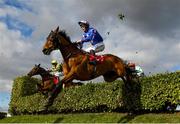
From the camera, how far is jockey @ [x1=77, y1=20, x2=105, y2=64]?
18.8 meters

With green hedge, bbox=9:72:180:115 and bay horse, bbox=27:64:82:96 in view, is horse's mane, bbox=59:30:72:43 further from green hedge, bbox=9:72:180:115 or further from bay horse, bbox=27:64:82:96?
bay horse, bbox=27:64:82:96

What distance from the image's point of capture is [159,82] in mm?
18219

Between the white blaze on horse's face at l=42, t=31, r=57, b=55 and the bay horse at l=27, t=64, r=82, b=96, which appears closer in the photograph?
the white blaze on horse's face at l=42, t=31, r=57, b=55

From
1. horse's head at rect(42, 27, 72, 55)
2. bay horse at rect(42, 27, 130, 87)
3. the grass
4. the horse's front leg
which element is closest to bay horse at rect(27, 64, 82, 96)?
the grass

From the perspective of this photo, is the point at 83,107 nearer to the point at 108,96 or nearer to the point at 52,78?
the point at 108,96

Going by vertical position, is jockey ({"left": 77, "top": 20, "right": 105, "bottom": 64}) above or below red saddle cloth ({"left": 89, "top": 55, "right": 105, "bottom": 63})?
above

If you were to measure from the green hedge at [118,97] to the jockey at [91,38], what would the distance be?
2340mm

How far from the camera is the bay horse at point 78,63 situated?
17766 millimetres

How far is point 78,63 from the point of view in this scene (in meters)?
17.9

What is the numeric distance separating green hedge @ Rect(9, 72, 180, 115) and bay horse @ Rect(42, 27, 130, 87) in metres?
0.90

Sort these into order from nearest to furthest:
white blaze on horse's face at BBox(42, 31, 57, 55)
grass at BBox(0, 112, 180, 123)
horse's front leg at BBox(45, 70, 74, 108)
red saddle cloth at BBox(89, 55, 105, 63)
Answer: grass at BBox(0, 112, 180, 123) → horse's front leg at BBox(45, 70, 74, 108) → white blaze on horse's face at BBox(42, 31, 57, 55) → red saddle cloth at BBox(89, 55, 105, 63)

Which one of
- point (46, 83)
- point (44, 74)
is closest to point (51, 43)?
point (46, 83)

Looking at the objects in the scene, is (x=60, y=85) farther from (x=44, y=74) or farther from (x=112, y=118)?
(x=44, y=74)

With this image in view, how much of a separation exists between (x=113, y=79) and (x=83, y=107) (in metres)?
4.18
